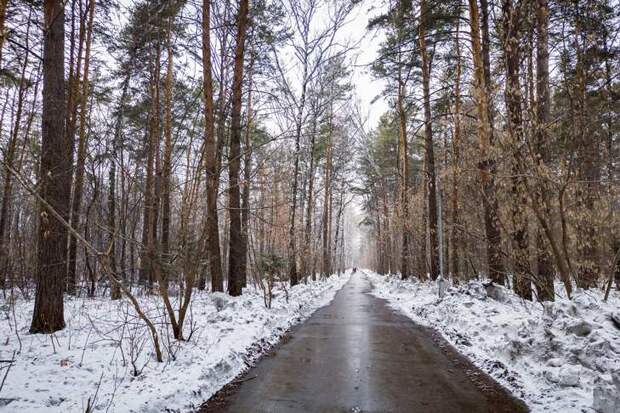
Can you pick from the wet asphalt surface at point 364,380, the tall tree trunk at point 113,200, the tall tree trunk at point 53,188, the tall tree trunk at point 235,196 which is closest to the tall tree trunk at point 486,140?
the wet asphalt surface at point 364,380

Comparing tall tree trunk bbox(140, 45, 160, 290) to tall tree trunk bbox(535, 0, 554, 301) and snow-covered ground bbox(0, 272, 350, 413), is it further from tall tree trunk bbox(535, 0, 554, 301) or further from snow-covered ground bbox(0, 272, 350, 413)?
tall tree trunk bbox(535, 0, 554, 301)

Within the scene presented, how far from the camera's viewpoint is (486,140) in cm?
741

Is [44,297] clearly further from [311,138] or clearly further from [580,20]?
[311,138]

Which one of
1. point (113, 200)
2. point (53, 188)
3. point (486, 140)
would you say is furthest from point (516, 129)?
point (113, 200)

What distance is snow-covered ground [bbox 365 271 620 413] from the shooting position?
390cm

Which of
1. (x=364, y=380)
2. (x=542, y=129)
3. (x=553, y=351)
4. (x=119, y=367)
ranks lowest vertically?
(x=364, y=380)

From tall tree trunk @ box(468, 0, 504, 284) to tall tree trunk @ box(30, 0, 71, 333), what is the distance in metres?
7.41

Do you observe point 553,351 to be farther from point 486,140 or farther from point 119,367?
point 119,367

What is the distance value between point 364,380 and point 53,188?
6.12m

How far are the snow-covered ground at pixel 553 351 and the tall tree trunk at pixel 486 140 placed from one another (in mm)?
1620

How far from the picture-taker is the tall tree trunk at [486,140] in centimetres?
690

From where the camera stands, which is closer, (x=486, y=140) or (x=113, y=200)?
(x=486, y=140)

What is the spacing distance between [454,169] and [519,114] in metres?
1.58

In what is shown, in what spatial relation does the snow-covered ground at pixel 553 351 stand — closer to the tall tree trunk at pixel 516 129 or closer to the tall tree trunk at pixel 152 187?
the tall tree trunk at pixel 516 129
